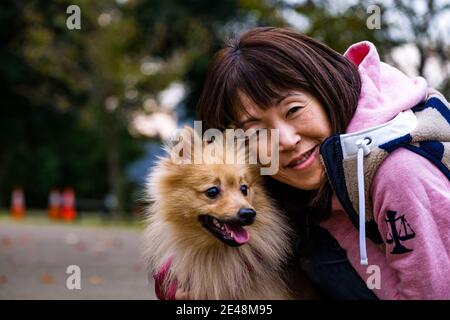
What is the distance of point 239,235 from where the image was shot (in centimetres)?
310

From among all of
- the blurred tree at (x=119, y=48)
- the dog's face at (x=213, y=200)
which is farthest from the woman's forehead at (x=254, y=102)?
the blurred tree at (x=119, y=48)

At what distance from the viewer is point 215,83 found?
3.14m

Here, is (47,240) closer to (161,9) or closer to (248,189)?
(248,189)

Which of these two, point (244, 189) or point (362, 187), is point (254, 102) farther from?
point (362, 187)

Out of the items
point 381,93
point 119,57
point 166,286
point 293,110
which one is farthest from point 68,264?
point 119,57

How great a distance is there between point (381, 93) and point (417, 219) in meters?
0.71

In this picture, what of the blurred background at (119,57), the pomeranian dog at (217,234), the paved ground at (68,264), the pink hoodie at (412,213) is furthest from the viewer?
the blurred background at (119,57)

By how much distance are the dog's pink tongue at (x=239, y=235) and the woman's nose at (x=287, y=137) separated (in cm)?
45

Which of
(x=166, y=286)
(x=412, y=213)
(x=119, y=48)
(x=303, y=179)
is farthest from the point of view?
(x=119, y=48)

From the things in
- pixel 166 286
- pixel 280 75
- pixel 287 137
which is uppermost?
pixel 280 75

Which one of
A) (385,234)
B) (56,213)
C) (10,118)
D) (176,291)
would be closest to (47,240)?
(10,118)

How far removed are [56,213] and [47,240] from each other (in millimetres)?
12751

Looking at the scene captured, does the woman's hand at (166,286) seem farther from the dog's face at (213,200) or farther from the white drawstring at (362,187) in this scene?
the white drawstring at (362,187)

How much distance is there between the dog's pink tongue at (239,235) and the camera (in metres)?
3.07
